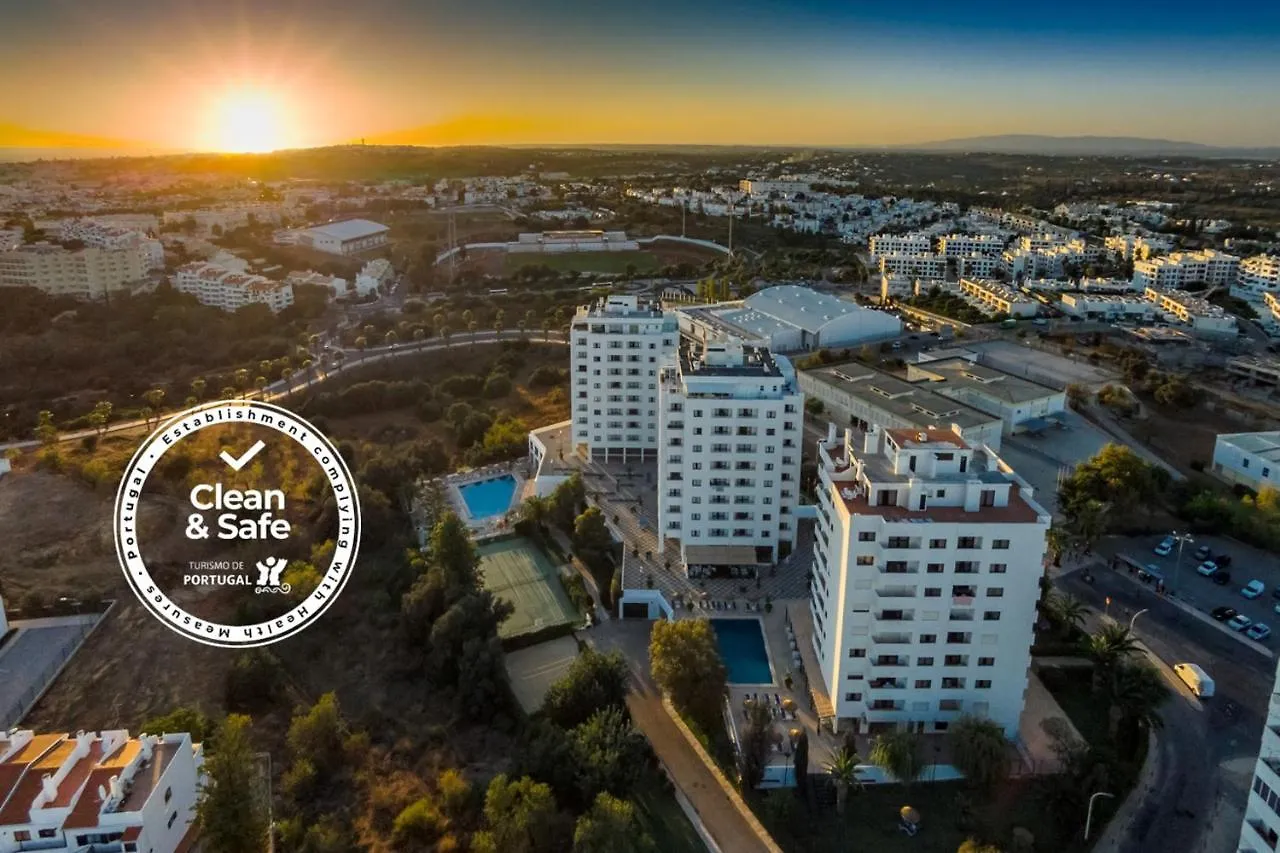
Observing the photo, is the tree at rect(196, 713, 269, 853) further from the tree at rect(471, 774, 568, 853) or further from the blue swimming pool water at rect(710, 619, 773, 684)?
the blue swimming pool water at rect(710, 619, 773, 684)

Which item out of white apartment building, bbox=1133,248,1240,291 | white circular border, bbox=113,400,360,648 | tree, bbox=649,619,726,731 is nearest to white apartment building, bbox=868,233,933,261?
white apartment building, bbox=1133,248,1240,291

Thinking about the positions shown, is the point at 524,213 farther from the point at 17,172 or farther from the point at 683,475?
the point at 683,475

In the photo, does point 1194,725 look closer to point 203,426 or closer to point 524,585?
point 524,585

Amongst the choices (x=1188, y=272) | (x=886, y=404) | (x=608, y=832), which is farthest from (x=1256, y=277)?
(x=608, y=832)

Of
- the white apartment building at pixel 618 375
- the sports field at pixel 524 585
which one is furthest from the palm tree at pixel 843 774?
the white apartment building at pixel 618 375

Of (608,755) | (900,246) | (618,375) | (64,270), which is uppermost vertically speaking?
(64,270)

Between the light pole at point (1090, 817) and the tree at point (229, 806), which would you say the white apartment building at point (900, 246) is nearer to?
the light pole at point (1090, 817)
